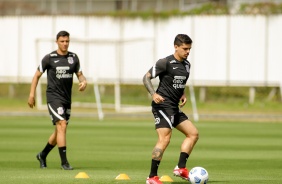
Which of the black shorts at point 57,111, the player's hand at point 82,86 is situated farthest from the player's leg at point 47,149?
the player's hand at point 82,86

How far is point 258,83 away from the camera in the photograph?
129ft

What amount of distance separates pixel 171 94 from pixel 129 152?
648cm

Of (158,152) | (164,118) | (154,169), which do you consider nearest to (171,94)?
(164,118)

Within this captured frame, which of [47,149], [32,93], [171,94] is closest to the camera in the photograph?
[171,94]

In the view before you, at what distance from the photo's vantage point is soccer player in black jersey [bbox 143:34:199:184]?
1359 centimetres

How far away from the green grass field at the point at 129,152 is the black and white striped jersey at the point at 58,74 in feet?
4.47

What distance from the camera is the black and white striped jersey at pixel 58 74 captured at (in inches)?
650

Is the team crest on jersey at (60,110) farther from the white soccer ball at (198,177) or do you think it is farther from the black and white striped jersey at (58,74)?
the white soccer ball at (198,177)

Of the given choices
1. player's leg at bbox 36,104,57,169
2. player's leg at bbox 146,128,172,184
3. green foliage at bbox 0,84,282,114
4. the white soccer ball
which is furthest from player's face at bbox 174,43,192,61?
green foliage at bbox 0,84,282,114

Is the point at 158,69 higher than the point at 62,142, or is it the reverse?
the point at 158,69

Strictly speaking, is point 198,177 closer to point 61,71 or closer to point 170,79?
point 170,79

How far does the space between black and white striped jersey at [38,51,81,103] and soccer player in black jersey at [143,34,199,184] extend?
3.14 m

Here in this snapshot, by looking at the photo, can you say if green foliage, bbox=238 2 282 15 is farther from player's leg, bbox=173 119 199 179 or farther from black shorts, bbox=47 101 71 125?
player's leg, bbox=173 119 199 179

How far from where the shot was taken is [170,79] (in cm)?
1382
